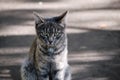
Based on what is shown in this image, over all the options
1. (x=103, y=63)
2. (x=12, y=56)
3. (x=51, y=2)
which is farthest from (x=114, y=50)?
(x=51, y=2)

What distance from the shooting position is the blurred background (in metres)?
6.54

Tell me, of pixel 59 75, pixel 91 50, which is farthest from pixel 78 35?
pixel 59 75

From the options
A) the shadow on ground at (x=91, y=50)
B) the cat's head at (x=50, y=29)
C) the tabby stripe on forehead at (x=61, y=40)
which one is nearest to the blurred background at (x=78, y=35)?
the shadow on ground at (x=91, y=50)

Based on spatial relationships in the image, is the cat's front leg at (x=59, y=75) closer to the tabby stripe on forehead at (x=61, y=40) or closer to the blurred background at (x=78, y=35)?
the tabby stripe on forehead at (x=61, y=40)

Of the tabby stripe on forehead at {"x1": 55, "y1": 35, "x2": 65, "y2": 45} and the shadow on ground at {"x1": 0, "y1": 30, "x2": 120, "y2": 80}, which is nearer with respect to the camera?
the tabby stripe on forehead at {"x1": 55, "y1": 35, "x2": 65, "y2": 45}

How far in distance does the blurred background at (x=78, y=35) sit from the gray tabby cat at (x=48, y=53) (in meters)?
0.69

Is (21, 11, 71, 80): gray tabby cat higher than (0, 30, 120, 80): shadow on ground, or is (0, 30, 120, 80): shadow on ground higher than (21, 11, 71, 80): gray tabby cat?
(21, 11, 71, 80): gray tabby cat

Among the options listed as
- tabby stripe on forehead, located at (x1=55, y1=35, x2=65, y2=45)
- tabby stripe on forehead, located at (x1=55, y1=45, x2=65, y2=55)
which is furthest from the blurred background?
tabby stripe on forehead, located at (x1=55, y1=35, x2=65, y2=45)

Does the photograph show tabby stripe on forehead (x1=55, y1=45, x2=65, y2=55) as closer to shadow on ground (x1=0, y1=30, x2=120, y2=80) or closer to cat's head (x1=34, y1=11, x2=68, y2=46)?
cat's head (x1=34, y1=11, x2=68, y2=46)

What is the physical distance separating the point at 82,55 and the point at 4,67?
1313 millimetres

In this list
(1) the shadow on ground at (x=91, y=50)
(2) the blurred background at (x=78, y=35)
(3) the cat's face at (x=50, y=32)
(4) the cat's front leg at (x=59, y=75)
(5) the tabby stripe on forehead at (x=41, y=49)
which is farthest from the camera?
(2) the blurred background at (x=78, y=35)

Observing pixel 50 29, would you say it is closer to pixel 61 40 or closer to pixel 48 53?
pixel 61 40

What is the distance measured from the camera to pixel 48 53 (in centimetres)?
544

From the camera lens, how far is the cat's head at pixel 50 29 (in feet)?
17.2
